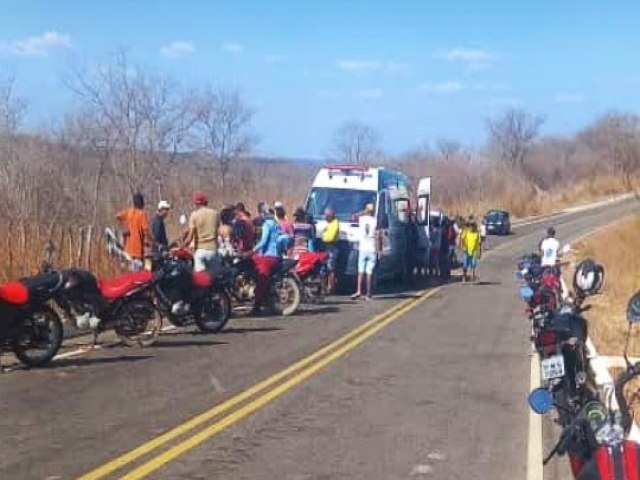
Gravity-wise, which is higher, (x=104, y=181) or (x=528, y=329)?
(x=104, y=181)

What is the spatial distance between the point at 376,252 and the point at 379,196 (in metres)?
1.59

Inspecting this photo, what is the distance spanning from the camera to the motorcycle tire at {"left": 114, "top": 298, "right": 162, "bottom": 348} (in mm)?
13125

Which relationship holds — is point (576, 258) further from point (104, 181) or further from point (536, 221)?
point (536, 221)

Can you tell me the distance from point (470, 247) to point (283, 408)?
18.7 m

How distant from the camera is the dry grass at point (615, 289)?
14.8 m

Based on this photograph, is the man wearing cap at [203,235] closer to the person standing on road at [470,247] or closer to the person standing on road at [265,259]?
the person standing on road at [265,259]

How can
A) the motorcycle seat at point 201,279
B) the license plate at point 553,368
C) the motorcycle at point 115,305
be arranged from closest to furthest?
the license plate at point 553,368, the motorcycle at point 115,305, the motorcycle seat at point 201,279

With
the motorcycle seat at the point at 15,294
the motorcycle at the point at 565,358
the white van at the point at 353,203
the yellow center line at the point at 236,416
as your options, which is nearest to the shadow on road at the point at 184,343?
the yellow center line at the point at 236,416

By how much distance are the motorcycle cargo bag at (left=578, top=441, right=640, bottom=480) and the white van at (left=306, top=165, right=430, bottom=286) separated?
17.5 meters

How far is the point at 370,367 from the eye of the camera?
1223 centimetres

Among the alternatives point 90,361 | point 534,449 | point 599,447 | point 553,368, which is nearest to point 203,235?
point 90,361

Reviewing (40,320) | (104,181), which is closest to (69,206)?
(104,181)

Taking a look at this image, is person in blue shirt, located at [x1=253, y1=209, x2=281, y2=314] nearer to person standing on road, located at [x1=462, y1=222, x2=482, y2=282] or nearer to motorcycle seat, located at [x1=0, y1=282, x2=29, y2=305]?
motorcycle seat, located at [x1=0, y1=282, x2=29, y2=305]

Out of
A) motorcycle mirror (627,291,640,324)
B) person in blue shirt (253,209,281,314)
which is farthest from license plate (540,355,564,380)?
person in blue shirt (253,209,281,314)
